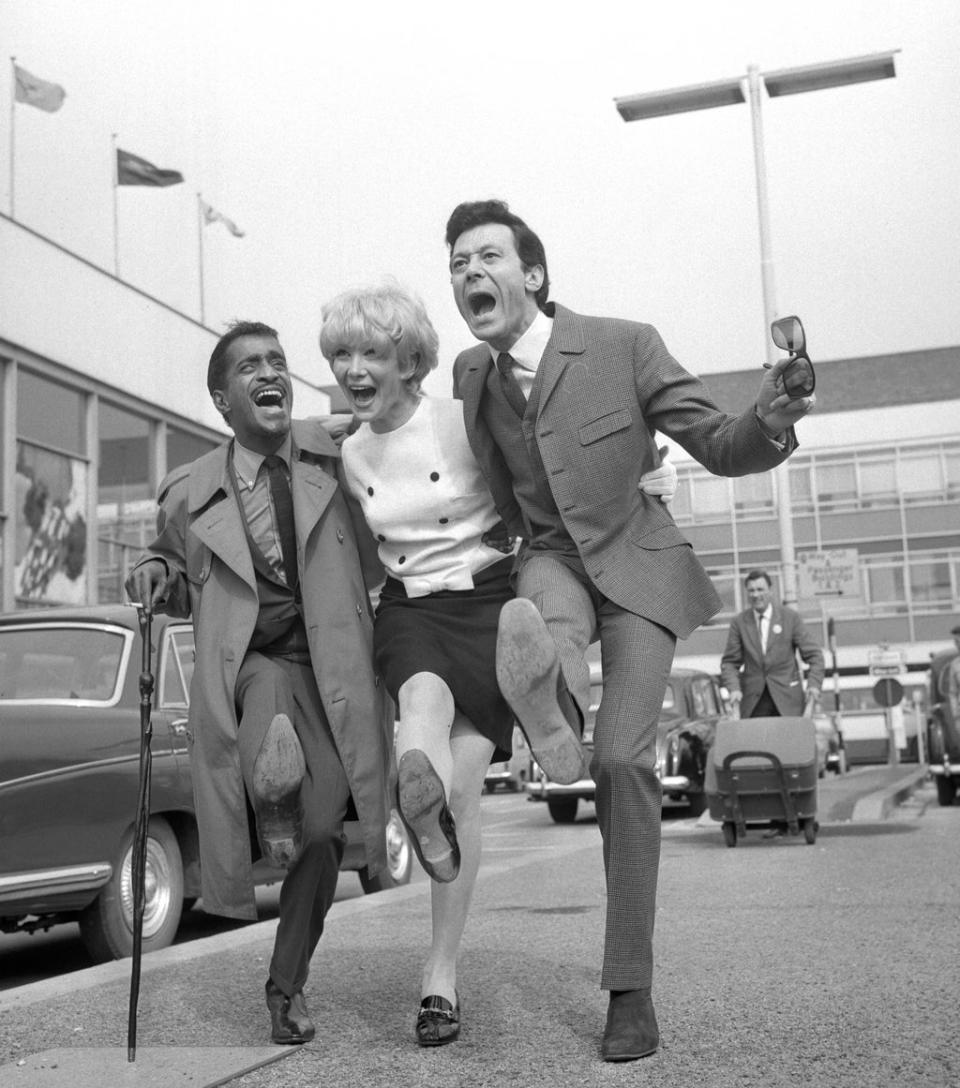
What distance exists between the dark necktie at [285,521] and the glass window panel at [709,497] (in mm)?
53388

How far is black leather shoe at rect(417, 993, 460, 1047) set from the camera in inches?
158

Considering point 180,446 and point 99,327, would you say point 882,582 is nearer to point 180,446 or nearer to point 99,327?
point 180,446

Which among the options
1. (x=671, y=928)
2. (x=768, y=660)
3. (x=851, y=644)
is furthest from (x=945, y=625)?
(x=671, y=928)

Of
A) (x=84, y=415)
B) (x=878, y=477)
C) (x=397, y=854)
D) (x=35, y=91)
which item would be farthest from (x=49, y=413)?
(x=878, y=477)

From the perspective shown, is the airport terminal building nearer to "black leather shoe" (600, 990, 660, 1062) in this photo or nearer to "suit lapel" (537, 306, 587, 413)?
"suit lapel" (537, 306, 587, 413)

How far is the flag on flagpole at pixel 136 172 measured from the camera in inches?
1207

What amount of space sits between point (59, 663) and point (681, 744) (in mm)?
11925

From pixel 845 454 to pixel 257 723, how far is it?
2158 inches

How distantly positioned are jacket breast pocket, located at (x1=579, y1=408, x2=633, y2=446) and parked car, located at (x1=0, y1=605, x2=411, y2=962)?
2.91 meters

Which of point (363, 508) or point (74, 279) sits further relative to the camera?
point (74, 279)

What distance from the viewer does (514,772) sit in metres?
35.1

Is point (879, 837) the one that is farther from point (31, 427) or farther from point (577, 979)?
point (31, 427)

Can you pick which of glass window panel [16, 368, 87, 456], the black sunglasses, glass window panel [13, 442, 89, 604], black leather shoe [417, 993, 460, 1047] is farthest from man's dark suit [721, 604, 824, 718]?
glass window panel [16, 368, 87, 456]

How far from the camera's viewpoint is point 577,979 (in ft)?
16.7
